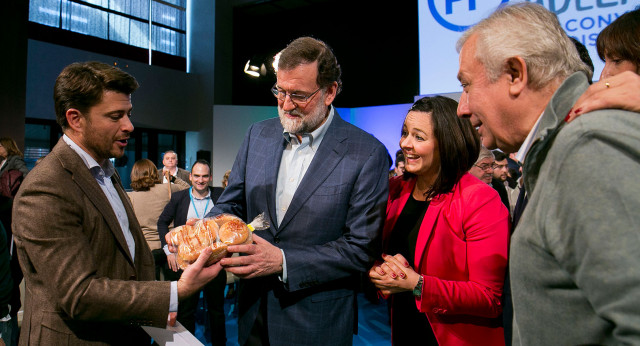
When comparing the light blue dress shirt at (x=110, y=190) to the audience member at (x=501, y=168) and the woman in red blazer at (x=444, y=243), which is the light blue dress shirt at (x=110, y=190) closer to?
the woman in red blazer at (x=444, y=243)

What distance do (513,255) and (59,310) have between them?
132 cm

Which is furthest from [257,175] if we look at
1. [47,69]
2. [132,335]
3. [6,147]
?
[47,69]

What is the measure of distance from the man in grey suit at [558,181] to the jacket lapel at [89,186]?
1176 millimetres

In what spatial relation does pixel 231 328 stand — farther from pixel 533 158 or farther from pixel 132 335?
pixel 533 158

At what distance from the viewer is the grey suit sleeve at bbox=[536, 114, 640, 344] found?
1.85 feet

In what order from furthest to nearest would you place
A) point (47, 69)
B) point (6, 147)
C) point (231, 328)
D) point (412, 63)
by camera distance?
point (412, 63) < point (47, 69) < point (6, 147) < point (231, 328)

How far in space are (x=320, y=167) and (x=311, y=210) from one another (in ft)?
0.58

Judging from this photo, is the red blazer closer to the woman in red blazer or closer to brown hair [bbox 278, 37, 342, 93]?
the woman in red blazer

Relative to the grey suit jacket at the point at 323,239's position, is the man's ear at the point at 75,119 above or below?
above

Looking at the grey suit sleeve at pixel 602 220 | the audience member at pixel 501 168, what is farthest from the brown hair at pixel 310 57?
the audience member at pixel 501 168

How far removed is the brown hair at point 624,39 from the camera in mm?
1368

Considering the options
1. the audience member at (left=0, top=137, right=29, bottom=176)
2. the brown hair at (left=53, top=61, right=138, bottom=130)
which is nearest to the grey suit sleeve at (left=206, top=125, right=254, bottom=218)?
the brown hair at (left=53, top=61, right=138, bottom=130)

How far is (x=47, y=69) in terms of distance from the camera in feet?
28.3

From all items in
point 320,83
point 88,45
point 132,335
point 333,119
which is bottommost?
point 132,335
